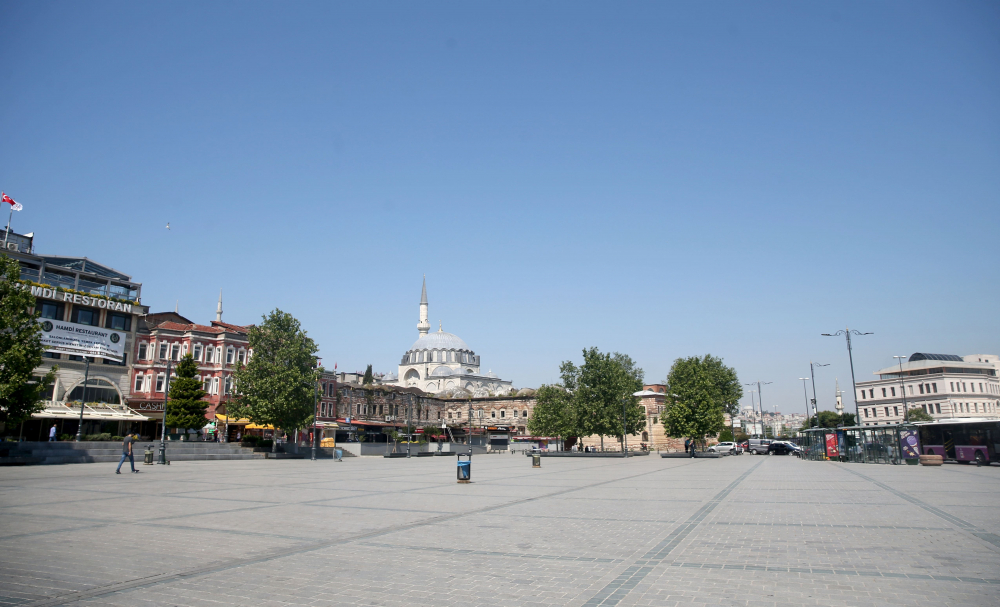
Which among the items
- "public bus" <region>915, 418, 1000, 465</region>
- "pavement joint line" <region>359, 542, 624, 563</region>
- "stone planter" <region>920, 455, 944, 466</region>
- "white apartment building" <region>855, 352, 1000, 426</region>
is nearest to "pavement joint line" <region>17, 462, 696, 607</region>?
"pavement joint line" <region>359, 542, 624, 563</region>

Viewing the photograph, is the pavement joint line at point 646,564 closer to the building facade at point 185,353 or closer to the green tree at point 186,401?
the green tree at point 186,401

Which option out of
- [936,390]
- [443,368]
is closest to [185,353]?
[443,368]

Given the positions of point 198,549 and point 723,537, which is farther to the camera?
point 723,537

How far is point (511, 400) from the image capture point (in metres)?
94.3

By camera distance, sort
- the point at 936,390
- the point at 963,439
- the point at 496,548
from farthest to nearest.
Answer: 1. the point at 936,390
2. the point at 963,439
3. the point at 496,548

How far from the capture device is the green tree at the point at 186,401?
42438 millimetres

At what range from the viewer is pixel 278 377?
139ft

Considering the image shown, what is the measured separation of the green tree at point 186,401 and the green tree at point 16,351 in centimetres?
1256

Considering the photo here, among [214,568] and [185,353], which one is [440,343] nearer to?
[185,353]

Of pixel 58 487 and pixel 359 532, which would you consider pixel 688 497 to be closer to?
pixel 359 532

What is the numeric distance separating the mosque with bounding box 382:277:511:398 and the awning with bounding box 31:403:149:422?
62.8 m

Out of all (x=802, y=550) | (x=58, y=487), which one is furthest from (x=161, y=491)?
(x=802, y=550)

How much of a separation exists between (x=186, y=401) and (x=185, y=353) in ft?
27.8

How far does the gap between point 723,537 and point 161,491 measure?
14523 millimetres
